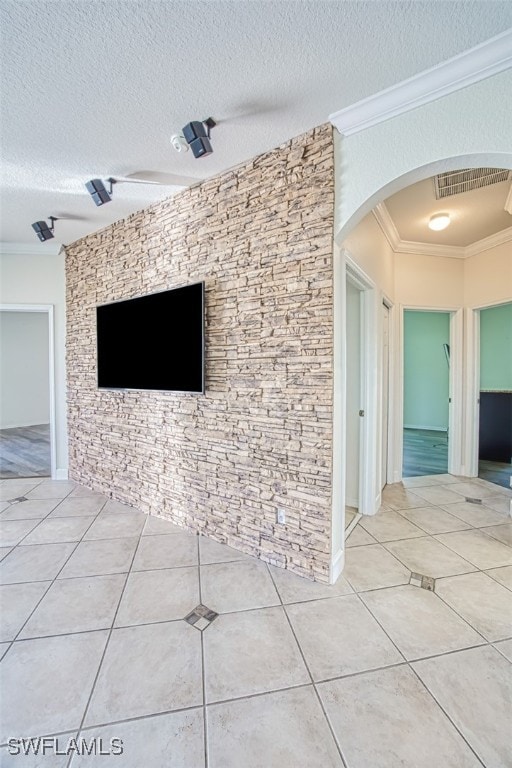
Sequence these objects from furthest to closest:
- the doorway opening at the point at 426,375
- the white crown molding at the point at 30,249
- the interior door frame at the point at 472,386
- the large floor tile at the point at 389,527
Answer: the doorway opening at the point at 426,375 < the interior door frame at the point at 472,386 < the white crown molding at the point at 30,249 < the large floor tile at the point at 389,527

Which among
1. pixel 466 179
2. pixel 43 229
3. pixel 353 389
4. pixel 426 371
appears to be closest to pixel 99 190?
pixel 43 229

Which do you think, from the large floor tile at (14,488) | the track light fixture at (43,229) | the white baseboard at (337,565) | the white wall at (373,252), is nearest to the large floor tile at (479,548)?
the white baseboard at (337,565)

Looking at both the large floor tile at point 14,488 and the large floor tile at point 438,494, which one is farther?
Result: the large floor tile at point 14,488

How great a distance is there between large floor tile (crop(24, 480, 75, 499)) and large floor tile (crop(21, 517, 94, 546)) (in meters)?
0.62

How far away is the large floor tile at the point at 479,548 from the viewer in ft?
7.76

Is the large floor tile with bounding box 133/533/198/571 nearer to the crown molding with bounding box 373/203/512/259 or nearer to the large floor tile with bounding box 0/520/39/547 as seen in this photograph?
the large floor tile with bounding box 0/520/39/547

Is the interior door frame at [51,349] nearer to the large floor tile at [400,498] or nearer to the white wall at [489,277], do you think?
the large floor tile at [400,498]

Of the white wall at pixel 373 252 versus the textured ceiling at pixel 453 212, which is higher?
the textured ceiling at pixel 453 212

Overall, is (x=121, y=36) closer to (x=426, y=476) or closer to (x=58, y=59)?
(x=58, y=59)

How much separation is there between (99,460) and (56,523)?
0.78m

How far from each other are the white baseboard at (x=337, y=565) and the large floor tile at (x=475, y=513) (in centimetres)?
142

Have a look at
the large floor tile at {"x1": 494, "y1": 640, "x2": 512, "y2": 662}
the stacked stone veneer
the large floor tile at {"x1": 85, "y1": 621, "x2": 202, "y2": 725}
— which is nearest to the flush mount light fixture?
the stacked stone veneer

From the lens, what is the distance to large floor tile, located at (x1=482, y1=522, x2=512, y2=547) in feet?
8.75

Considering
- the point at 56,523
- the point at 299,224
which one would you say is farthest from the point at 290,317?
the point at 56,523
